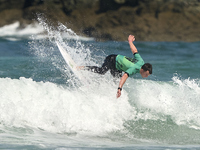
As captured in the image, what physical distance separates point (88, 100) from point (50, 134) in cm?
153

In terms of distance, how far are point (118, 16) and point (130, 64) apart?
789 inches

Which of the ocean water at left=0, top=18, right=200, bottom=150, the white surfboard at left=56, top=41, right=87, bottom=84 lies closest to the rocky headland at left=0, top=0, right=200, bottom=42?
the ocean water at left=0, top=18, right=200, bottom=150

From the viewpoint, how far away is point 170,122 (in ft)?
25.1

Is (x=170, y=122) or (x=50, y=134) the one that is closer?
(x=50, y=134)

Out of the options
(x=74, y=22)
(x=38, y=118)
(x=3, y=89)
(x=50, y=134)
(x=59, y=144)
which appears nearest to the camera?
(x=59, y=144)

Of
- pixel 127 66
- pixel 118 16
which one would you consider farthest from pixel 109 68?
pixel 118 16

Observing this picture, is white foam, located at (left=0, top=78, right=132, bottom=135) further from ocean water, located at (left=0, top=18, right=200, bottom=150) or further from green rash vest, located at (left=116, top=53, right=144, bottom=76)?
green rash vest, located at (left=116, top=53, right=144, bottom=76)

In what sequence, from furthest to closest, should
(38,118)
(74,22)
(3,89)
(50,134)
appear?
(74,22) → (3,89) → (38,118) → (50,134)

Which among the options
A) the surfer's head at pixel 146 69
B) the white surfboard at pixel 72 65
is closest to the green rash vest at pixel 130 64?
the surfer's head at pixel 146 69

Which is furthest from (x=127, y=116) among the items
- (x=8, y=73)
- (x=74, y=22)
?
(x=74, y=22)

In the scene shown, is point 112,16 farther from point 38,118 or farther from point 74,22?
point 38,118

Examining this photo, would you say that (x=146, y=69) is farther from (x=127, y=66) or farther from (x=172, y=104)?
(x=172, y=104)

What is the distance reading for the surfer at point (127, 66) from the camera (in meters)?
6.61

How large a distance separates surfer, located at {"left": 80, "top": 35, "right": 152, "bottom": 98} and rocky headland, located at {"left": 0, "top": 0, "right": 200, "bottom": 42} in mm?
17782
